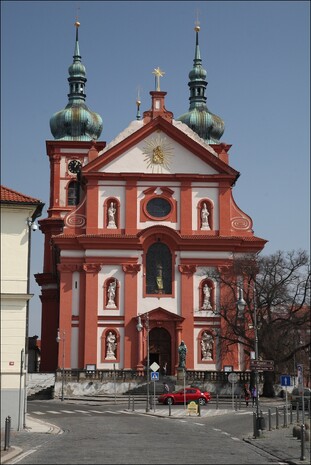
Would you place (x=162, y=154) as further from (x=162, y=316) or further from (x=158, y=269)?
(x=162, y=316)

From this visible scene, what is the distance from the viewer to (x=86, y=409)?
4775cm

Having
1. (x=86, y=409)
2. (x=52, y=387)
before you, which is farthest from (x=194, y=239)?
(x=86, y=409)

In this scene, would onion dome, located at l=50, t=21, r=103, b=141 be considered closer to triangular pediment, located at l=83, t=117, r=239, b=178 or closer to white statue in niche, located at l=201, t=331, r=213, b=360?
triangular pediment, located at l=83, t=117, r=239, b=178

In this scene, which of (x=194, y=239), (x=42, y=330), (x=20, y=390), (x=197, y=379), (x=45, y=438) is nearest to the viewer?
(x=45, y=438)

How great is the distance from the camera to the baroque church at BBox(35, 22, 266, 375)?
2517 inches

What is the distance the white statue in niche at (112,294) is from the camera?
64500mm

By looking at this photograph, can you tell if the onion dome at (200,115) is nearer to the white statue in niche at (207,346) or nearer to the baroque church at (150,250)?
the baroque church at (150,250)

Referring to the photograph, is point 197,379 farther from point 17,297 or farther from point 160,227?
point 17,297

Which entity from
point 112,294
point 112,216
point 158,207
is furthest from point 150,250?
point 112,294

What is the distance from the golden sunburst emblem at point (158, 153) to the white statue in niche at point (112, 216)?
14.2 ft

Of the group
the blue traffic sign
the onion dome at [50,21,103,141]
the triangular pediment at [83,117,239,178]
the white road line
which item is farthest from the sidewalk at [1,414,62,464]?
the onion dome at [50,21,103,141]

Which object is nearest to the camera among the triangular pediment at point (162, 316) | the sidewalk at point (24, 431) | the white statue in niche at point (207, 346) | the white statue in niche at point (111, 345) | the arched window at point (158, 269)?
the sidewalk at point (24, 431)

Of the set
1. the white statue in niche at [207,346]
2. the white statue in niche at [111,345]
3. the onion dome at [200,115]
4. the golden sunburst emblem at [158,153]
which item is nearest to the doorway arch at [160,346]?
the white statue in niche at [207,346]

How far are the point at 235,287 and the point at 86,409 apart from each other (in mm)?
18491
